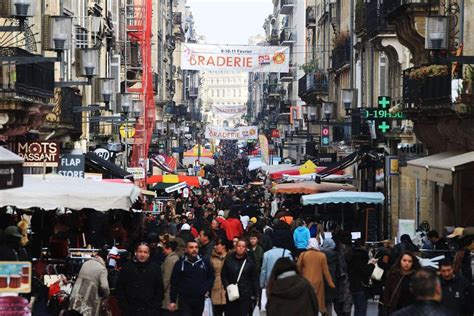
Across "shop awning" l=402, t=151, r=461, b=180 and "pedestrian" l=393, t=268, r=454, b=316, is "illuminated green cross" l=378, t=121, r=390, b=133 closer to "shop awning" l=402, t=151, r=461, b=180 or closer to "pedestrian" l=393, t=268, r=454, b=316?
"shop awning" l=402, t=151, r=461, b=180

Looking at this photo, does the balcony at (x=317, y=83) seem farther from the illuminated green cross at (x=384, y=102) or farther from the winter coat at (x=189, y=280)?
the winter coat at (x=189, y=280)

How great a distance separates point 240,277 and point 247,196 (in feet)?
129

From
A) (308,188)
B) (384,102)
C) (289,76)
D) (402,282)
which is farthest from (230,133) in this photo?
(402,282)

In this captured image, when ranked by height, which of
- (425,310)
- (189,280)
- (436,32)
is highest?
(436,32)

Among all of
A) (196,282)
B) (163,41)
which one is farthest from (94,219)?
(163,41)

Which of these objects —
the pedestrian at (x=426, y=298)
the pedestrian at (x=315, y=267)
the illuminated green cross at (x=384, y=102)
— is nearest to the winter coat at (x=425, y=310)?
the pedestrian at (x=426, y=298)

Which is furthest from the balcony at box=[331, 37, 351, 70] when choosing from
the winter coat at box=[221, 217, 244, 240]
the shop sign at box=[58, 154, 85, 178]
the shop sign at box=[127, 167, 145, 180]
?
the winter coat at box=[221, 217, 244, 240]

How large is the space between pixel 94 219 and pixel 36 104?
2.60 metres

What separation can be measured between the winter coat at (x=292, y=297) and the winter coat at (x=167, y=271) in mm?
4327

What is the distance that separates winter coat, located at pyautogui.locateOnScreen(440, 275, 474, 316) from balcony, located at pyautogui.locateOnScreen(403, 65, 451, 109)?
1156cm

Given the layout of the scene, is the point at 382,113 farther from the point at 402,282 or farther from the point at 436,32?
the point at 402,282

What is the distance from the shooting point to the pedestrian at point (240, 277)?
17.1 m

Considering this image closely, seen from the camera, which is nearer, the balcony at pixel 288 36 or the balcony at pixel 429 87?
the balcony at pixel 429 87

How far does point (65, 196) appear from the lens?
18.9 meters
